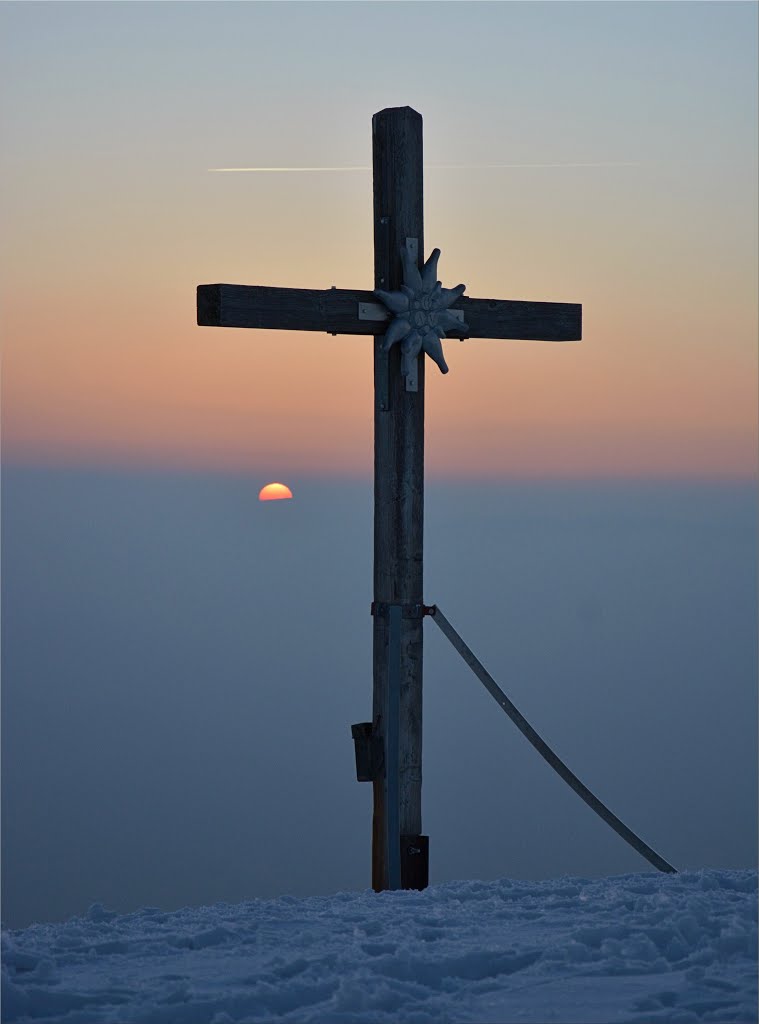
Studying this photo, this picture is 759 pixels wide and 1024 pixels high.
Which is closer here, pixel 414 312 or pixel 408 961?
pixel 408 961

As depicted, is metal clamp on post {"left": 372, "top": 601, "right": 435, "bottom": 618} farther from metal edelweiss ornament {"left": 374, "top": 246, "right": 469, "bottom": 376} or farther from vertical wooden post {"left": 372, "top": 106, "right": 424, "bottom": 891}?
metal edelweiss ornament {"left": 374, "top": 246, "right": 469, "bottom": 376}

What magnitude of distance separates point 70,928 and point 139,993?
1.10 meters

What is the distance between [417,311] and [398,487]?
0.98 m

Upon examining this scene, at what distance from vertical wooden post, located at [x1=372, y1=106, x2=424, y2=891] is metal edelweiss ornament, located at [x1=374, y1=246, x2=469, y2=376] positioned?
3.1 inches

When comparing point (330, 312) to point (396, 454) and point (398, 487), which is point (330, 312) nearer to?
point (396, 454)

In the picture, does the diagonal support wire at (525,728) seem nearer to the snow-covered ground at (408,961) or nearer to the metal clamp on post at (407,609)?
the metal clamp on post at (407,609)

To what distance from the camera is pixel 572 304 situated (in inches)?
322

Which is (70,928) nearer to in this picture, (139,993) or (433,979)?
(139,993)

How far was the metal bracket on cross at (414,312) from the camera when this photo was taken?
23.7ft

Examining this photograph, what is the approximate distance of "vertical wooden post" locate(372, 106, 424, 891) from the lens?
7215mm

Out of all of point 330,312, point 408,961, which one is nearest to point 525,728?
point 330,312

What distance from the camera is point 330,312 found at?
7145 millimetres

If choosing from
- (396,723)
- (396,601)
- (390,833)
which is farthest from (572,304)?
(390,833)

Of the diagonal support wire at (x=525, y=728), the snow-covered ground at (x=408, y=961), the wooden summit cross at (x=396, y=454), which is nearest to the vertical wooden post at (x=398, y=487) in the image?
the wooden summit cross at (x=396, y=454)
